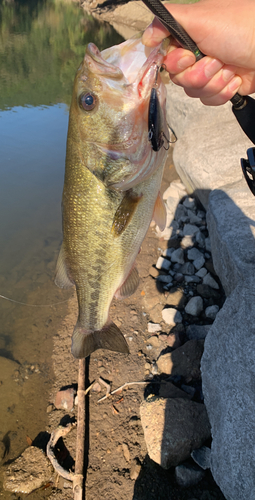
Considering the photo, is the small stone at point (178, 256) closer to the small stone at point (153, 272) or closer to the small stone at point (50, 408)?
the small stone at point (153, 272)

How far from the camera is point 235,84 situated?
2256mm

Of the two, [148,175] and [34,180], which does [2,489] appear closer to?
[148,175]

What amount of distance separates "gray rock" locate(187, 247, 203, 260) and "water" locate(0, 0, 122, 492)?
2108mm

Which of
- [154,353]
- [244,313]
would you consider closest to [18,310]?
[154,353]

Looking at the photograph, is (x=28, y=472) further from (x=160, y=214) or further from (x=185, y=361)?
(x=160, y=214)

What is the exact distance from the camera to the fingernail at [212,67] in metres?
1.91

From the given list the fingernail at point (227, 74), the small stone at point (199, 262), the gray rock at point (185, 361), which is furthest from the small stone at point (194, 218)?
the fingernail at point (227, 74)

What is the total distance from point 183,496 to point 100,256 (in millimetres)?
2386

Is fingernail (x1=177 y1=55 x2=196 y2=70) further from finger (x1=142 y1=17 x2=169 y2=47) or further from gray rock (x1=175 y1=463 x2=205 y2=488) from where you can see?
gray rock (x1=175 y1=463 x2=205 y2=488)

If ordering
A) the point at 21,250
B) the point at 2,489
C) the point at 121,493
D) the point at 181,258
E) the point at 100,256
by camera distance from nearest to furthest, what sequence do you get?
1. the point at 100,256
2. the point at 121,493
3. the point at 2,489
4. the point at 181,258
5. the point at 21,250

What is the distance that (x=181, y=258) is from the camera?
4.98 meters

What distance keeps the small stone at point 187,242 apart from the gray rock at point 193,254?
0.79ft

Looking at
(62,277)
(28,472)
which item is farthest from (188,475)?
(62,277)

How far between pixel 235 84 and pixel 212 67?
422 millimetres
